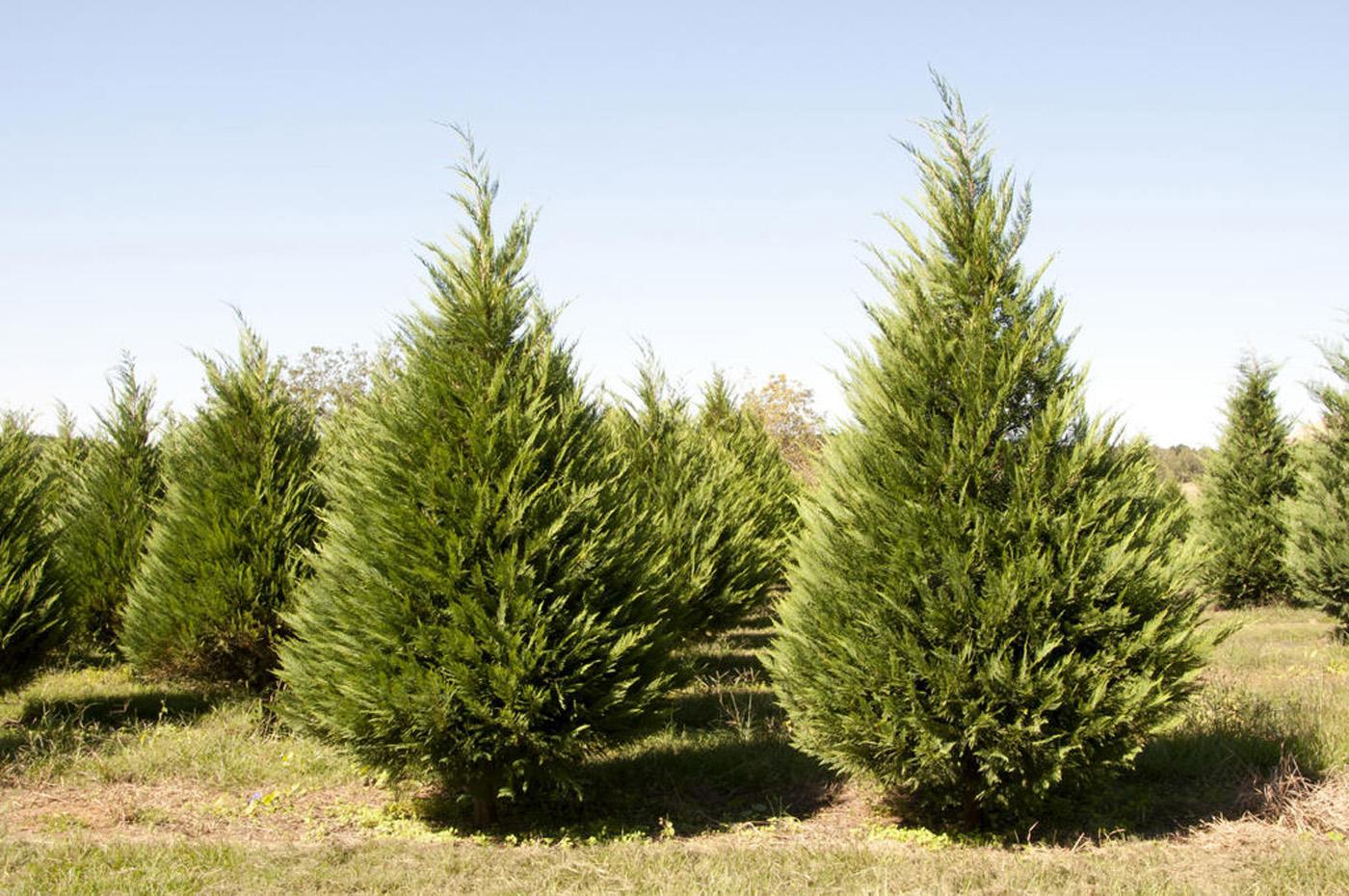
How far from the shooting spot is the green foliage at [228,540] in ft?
30.0

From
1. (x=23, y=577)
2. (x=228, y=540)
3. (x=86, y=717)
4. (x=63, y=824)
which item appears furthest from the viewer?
(x=86, y=717)

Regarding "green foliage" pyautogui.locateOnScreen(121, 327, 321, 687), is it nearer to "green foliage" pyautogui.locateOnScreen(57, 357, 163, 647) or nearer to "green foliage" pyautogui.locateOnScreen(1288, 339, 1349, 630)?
"green foliage" pyautogui.locateOnScreen(57, 357, 163, 647)

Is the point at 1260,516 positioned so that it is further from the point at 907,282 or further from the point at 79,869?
the point at 79,869

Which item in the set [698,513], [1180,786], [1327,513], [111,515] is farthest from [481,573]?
[1327,513]

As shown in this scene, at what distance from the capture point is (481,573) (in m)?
6.05

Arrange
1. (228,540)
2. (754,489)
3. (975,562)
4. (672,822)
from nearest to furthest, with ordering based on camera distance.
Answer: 1. (975,562)
2. (672,822)
3. (228,540)
4. (754,489)

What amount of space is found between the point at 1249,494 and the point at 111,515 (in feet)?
61.1

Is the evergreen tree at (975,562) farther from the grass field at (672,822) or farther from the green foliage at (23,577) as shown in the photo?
the green foliage at (23,577)

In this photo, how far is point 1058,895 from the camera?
477cm

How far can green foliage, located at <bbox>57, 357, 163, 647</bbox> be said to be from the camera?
11891 millimetres

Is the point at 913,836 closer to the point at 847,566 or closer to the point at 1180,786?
the point at 847,566

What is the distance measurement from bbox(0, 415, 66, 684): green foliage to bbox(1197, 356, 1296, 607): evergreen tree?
1740 cm

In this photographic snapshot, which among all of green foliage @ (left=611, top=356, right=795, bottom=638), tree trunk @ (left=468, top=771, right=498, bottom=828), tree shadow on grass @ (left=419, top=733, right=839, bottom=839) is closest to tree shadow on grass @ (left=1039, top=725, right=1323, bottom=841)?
tree shadow on grass @ (left=419, top=733, right=839, bottom=839)

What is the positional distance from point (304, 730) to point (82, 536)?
288 inches
